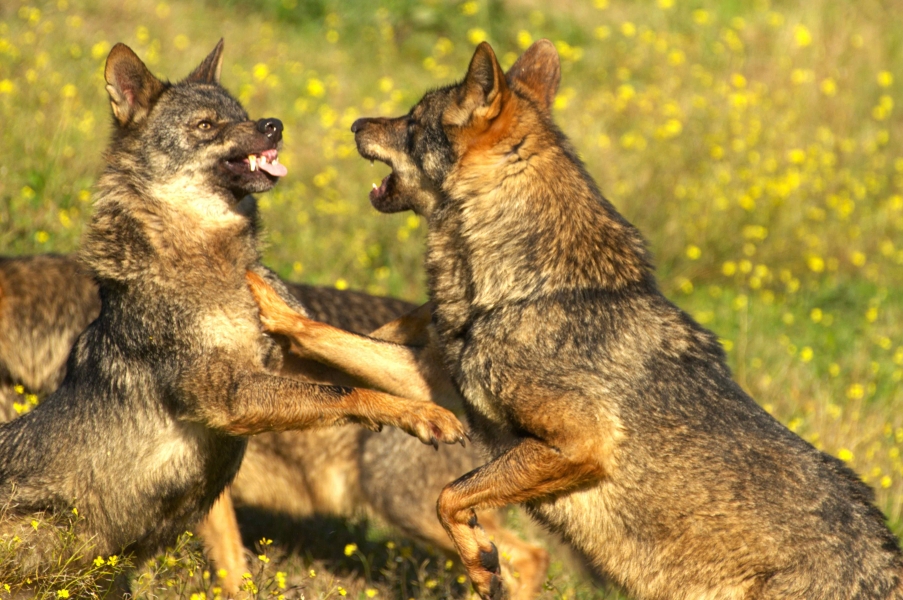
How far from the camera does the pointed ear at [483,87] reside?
172 inches

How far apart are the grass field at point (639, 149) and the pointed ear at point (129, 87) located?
2.22m

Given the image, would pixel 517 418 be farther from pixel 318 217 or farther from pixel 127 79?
pixel 318 217

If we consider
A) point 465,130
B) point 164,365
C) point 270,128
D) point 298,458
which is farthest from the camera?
point 298,458

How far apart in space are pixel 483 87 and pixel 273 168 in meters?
1.09

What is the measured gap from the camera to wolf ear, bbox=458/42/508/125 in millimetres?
4367

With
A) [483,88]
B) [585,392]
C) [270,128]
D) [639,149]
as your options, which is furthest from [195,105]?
[639,149]

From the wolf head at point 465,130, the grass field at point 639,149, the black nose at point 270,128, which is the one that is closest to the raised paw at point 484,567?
the grass field at point 639,149

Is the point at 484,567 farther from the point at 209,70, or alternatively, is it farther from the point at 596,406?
the point at 209,70

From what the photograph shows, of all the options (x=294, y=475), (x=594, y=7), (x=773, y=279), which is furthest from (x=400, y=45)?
(x=294, y=475)

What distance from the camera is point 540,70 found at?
16.8 ft

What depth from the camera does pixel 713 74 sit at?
1329 centimetres

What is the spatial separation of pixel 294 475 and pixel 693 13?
11625 mm

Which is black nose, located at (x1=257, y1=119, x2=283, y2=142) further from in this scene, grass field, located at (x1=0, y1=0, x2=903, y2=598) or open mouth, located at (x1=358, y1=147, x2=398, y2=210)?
grass field, located at (x1=0, y1=0, x2=903, y2=598)

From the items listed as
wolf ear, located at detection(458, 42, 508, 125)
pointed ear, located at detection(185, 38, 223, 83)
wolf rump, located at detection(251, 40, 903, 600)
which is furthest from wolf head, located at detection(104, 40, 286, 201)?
wolf ear, located at detection(458, 42, 508, 125)
